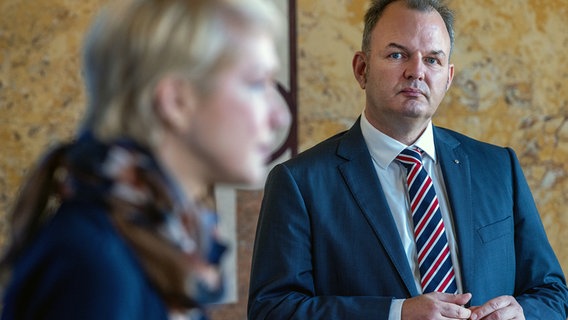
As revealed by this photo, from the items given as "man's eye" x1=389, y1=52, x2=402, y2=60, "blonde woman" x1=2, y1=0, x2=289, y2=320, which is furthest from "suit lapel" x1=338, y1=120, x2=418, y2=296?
"blonde woman" x1=2, y1=0, x2=289, y2=320

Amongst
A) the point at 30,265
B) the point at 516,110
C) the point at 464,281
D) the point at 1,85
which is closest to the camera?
the point at 30,265

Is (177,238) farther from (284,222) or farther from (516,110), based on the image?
(516,110)

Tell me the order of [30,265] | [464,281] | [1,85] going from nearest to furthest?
[30,265], [464,281], [1,85]

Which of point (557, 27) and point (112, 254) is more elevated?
point (557, 27)

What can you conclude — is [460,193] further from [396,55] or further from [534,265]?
[396,55]

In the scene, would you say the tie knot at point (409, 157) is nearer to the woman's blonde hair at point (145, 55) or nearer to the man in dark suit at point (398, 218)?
the man in dark suit at point (398, 218)

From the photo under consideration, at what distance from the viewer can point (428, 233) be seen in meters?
2.75

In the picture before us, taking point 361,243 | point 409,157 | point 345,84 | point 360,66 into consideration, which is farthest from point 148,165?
point 345,84

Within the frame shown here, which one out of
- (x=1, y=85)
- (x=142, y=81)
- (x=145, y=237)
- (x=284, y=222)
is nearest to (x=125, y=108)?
(x=142, y=81)

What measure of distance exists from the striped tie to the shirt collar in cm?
4

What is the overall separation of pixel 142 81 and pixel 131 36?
0.06 m

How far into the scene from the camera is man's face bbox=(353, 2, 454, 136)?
111 inches

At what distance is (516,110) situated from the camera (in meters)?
4.69

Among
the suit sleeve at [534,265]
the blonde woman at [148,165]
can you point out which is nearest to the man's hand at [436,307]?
the suit sleeve at [534,265]
